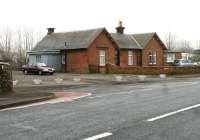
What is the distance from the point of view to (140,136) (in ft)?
29.2

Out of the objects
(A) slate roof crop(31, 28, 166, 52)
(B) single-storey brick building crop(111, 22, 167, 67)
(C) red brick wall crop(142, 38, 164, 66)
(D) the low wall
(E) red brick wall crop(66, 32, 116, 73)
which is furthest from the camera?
(C) red brick wall crop(142, 38, 164, 66)

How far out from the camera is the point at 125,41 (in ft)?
192

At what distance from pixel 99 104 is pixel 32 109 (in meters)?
2.57

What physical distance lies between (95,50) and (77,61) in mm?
2567

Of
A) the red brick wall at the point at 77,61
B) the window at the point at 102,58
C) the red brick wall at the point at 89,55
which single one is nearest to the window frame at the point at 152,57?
the red brick wall at the point at 89,55

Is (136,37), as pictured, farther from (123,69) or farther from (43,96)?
(43,96)

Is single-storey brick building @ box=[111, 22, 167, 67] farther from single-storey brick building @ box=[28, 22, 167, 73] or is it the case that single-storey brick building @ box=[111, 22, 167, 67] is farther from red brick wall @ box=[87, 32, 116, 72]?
red brick wall @ box=[87, 32, 116, 72]

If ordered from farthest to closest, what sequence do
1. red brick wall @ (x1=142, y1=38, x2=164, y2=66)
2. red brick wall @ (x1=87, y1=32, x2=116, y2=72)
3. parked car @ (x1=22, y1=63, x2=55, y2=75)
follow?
red brick wall @ (x1=142, y1=38, x2=164, y2=66) → red brick wall @ (x1=87, y1=32, x2=116, y2=72) → parked car @ (x1=22, y1=63, x2=55, y2=75)

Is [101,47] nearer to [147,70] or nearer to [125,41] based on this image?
[125,41]

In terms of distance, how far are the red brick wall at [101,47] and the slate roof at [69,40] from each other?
30.2 inches

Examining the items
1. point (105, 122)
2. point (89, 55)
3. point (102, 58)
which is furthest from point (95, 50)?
point (105, 122)

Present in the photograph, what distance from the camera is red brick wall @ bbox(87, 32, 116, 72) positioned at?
50.9m

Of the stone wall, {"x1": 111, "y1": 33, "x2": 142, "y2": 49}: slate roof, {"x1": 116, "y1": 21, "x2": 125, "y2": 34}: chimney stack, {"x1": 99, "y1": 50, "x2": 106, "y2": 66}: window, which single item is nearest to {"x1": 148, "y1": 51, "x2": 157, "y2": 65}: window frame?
{"x1": 111, "y1": 33, "x2": 142, "y2": 49}: slate roof

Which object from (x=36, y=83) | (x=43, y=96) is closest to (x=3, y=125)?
(x=43, y=96)
